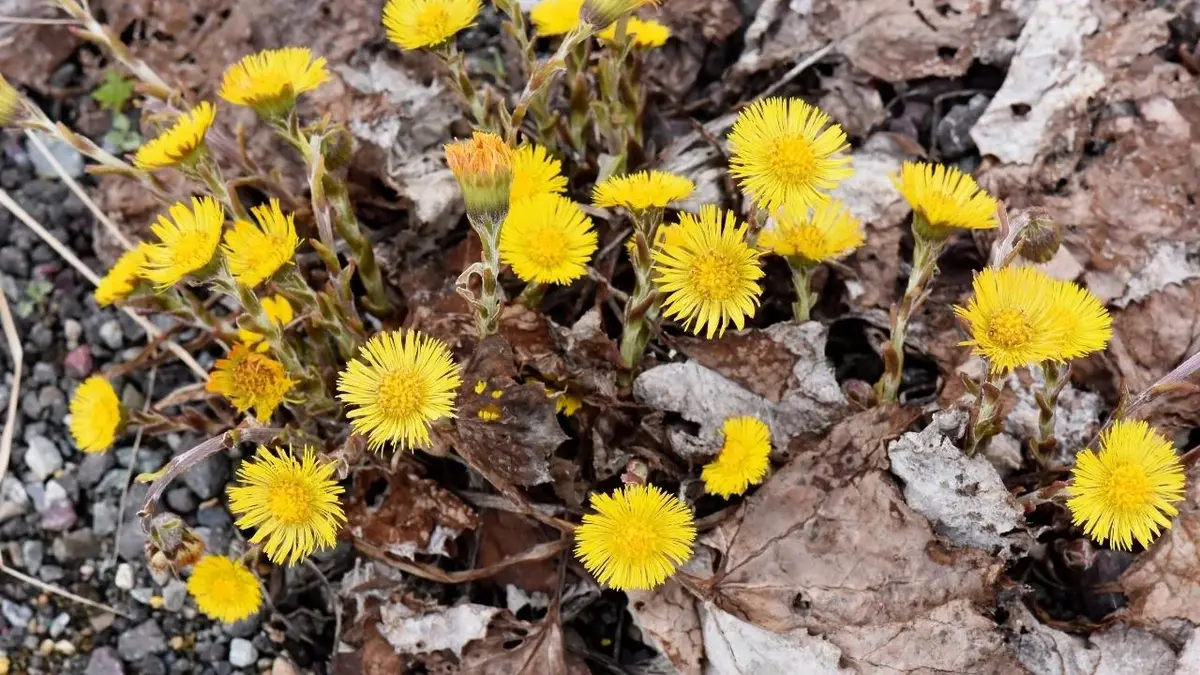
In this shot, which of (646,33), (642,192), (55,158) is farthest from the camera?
(55,158)

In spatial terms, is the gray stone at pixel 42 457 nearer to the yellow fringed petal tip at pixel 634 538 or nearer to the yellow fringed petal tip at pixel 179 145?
the yellow fringed petal tip at pixel 179 145

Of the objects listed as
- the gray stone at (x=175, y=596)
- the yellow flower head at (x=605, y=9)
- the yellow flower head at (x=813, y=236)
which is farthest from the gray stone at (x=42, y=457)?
the yellow flower head at (x=813, y=236)

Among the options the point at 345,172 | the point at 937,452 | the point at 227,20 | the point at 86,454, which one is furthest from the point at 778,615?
the point at 227,20

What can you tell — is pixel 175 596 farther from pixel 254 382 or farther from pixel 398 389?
pixel 398 389

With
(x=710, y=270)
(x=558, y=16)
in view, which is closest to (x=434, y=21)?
(x=558, y=16)

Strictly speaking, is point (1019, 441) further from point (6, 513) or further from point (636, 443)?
point (6, 513)

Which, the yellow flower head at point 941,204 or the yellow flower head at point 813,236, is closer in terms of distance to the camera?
the yellow flower head at point 941,204

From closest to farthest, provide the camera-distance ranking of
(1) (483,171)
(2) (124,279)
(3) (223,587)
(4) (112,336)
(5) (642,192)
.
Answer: (1) (483,171) → (5) (642,192) → (3) (223,587) → (2) (124,279) → (4) (112,336)

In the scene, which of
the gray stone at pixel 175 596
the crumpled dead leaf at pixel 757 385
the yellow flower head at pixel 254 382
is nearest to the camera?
the yellow flower head at pixel 254 382
